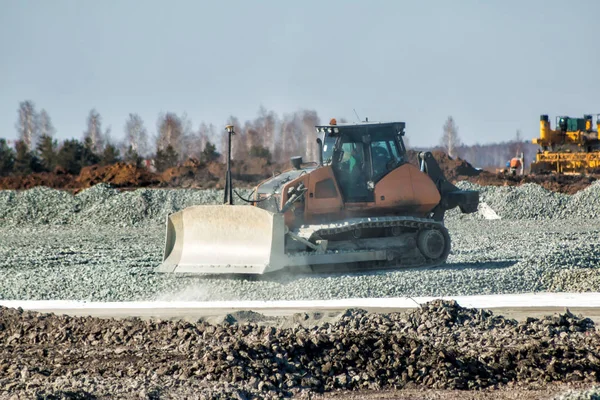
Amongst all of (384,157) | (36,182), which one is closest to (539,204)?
(384,157)

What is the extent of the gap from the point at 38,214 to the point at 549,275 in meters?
18.4

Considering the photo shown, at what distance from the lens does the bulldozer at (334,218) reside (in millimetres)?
12984

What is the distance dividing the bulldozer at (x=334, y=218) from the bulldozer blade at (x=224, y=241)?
2 centimetres

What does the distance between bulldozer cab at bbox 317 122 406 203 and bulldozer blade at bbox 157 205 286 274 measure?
1898 mm

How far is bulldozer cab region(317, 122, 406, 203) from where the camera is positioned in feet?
46.2

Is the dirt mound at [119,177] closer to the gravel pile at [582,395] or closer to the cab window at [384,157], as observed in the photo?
the cab window at [384,157]

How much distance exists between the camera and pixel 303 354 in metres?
7.93

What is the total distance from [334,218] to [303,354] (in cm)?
622

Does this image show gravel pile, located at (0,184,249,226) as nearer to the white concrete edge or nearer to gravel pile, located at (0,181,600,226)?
gravel pile, located at (0,181,600,226)

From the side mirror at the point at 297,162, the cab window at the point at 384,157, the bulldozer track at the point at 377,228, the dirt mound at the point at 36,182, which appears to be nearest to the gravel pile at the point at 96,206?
the dirt mound at the point at 36,182

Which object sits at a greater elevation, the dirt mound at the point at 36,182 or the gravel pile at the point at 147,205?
the dirt mound at the point at 36,182

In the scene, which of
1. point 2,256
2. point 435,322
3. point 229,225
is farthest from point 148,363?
point 2,256

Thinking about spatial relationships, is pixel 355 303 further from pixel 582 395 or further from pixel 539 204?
pixel 539 204

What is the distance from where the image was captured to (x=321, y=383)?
7445 millimetres
